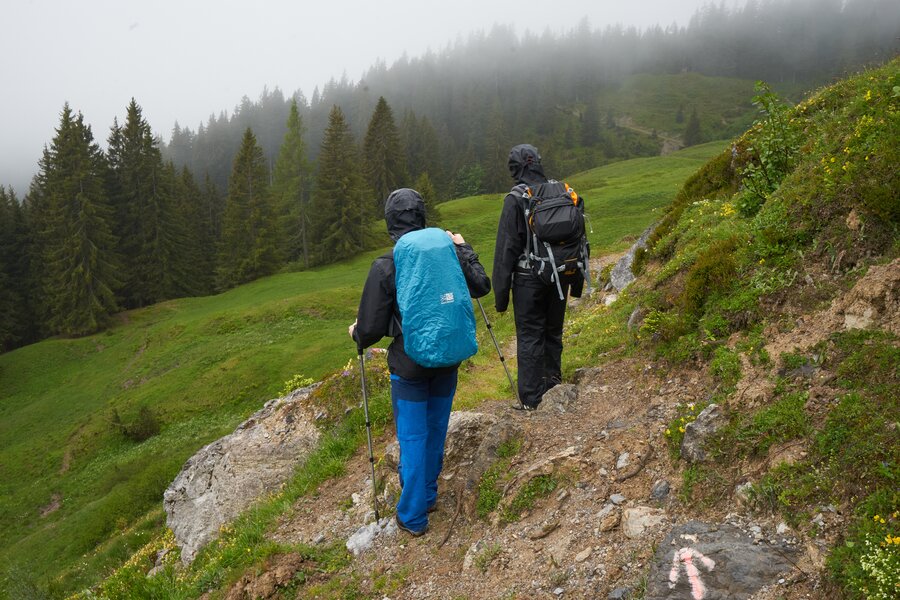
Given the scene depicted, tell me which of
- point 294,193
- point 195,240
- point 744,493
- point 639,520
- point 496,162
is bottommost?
point 195,240

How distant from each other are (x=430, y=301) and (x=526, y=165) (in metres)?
2.84

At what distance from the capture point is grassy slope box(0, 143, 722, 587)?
66.8 feet

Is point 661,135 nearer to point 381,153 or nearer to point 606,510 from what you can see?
point 381,153

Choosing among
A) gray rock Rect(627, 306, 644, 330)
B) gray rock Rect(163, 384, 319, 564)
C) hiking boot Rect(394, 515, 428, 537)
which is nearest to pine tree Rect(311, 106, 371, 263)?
gray rock Rect(163, 384, 319, 564)

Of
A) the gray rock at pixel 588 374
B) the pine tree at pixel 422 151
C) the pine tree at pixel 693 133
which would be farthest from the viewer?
the pine tree at pixel 693 133

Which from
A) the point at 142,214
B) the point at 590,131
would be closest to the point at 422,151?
the point at 142,214

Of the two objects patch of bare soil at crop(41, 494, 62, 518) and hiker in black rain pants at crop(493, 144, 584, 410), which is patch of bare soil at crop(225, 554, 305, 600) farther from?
patch of bare soil at crop(41, 494, 62, 518)

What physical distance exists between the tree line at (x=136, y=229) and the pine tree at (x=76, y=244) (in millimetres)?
108

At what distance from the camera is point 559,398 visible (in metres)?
6.98

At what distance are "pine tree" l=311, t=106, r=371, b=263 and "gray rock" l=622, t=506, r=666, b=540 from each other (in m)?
54.7

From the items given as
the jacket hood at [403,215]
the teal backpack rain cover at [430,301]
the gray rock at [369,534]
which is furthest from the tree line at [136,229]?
the teal backpack rain cover at [430,301]

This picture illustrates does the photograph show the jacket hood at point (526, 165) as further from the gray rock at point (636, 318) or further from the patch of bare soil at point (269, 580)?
the patch of bare soil at point (269, 580)

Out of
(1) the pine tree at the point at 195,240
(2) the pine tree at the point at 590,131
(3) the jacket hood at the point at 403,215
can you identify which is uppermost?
(2) the pine tree at the point at 590,131

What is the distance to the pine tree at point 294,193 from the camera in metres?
65.6
